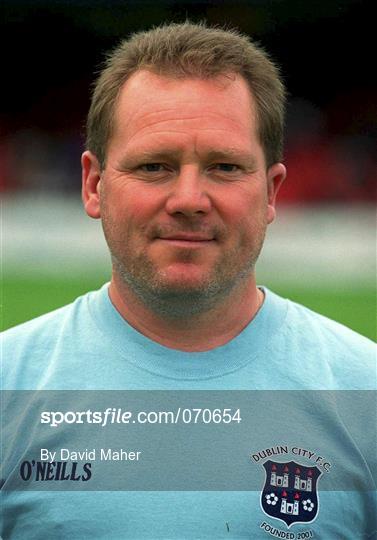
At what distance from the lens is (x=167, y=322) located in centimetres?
176

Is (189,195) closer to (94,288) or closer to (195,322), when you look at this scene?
(195,322)

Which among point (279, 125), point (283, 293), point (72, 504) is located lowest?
point (72, 504)

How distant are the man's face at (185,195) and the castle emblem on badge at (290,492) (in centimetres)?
35

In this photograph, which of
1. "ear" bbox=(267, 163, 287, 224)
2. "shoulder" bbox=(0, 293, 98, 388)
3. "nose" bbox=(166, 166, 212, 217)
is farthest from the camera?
"ear" bbox=(267, 163, 287, 224)

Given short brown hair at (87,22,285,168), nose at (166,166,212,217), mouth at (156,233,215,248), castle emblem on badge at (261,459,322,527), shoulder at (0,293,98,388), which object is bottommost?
castle emblem on badge at (261,459,322,527)

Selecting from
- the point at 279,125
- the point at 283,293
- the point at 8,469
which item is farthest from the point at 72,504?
the point at 283,293

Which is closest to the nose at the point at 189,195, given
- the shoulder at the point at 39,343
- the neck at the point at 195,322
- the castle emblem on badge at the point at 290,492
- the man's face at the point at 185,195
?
the man's face at the point at 185,195

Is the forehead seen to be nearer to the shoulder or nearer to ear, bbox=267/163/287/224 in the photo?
ear, bbox=267/163/287/224

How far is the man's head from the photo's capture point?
5.44ft

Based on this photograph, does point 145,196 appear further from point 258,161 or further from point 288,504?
point 288,504

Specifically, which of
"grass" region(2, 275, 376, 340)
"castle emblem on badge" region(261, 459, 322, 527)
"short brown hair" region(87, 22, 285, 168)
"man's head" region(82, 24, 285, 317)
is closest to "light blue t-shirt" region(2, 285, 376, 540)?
"castle emblem on badge" region(261, 459, 322, 527)

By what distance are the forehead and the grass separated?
7.42 meters

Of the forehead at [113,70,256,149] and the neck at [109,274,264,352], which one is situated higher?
the forehead at [113,70,256,149]

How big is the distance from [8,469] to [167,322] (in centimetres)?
41
